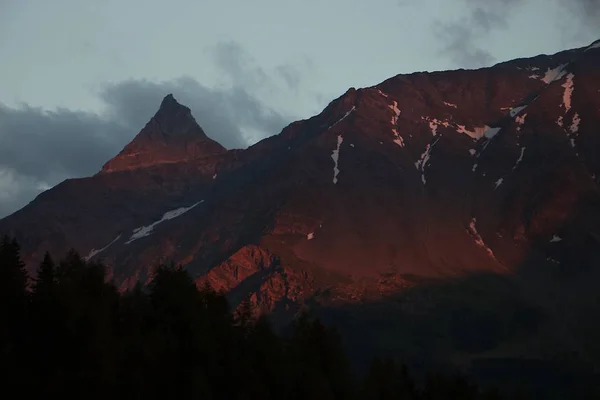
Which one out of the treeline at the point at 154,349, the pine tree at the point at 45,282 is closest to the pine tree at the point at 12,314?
the treeline at the point at 154,349

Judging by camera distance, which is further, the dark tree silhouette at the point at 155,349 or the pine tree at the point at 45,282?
the pine tree at the point at 45,282

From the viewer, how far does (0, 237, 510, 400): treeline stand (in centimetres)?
7150

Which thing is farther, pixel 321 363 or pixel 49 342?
pixel 321 363

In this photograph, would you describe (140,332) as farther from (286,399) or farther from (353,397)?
(353,397)

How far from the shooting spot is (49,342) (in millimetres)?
73688

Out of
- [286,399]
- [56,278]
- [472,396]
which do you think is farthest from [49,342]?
[472,396]

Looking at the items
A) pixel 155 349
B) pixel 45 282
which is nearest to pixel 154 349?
pixel 155 349

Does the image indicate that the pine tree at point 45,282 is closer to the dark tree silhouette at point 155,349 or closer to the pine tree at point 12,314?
the dark tree silhouette at point 155,349

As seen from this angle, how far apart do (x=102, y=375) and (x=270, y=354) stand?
97.7 feet

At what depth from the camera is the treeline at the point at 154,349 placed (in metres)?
71.5

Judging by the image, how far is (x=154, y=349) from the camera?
82000 millimetres

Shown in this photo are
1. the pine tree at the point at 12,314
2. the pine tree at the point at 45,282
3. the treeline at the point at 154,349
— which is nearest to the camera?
the pine tree at the point at 12,314

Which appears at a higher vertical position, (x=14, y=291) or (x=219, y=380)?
(x=14, y=291)

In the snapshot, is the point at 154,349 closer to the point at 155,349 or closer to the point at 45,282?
the point at 155,349
